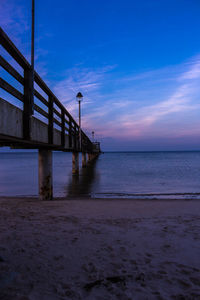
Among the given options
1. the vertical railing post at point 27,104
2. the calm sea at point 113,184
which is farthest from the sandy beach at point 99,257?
the calm sea at point 113,184

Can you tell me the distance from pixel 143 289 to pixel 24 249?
7.40 feet

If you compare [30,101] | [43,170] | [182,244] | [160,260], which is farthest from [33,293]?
[43,170]

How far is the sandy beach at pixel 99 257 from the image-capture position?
8.99 ft

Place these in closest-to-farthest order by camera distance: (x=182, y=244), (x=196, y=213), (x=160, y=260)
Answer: (x=160, y=260), (x=182, y=244), (x=196, y=213)

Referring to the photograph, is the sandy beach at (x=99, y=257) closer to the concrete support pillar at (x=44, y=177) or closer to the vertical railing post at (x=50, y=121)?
the vertical railing post at (x=50, y=121)

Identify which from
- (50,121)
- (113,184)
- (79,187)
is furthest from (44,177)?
(113,184)

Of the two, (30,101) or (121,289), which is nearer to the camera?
(121,289)

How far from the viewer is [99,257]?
3.69 m

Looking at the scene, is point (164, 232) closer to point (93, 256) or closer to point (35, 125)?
point (93, 256)

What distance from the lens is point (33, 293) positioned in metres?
2.63

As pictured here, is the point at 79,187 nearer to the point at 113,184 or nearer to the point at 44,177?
the point at 113,184

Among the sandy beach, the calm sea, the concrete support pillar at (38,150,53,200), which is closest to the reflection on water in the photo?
the calm sea

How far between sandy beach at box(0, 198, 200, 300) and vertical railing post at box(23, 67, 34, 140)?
236cm

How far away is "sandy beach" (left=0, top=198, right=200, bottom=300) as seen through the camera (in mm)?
2740
